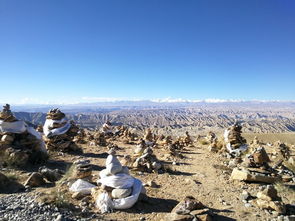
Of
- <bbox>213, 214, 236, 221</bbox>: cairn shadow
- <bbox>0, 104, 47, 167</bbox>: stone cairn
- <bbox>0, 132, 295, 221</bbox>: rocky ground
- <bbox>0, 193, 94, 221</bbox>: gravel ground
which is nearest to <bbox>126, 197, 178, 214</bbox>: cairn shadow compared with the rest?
<bbox>0, 132, 295, 221</bbox>: rocky ground

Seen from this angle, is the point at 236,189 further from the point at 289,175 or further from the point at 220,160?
the point at 220,160

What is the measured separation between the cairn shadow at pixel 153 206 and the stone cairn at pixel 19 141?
5.43m

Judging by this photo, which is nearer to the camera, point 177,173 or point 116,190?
point 116,190

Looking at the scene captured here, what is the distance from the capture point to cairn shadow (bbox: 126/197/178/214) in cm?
597

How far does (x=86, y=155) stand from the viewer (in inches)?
496

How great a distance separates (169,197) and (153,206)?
975 mm

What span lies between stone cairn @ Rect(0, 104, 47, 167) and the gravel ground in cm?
362

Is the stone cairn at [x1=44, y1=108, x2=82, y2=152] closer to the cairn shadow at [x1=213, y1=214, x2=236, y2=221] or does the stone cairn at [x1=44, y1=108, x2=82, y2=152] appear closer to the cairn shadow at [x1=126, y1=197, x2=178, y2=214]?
the cairn shadow at [x1=126, y1=197, x2=178, y2=214]

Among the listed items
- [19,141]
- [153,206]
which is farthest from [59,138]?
[153,206]

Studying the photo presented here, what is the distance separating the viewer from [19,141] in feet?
32.8

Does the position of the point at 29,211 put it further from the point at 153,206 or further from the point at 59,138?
the point at 59,138

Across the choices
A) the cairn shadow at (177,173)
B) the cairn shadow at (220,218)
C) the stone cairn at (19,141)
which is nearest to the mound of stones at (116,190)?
the cairn shadow at (220,218)

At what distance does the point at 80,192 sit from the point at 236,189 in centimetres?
541

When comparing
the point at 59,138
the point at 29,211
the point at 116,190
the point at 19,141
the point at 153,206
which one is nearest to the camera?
the point at 29,211
